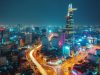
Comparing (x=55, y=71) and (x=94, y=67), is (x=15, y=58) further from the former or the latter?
(x=94, y=67)

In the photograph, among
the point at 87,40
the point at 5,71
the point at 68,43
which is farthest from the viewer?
the point at 87,40

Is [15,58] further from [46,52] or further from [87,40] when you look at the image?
[87,40]

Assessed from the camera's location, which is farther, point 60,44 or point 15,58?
point 60,44

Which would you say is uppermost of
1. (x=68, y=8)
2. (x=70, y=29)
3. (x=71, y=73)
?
(x=68, y=8)

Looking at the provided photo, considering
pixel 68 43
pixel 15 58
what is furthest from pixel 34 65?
pixel 68 43

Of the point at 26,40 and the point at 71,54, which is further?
the point at 26,40

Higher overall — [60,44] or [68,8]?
[68,8]

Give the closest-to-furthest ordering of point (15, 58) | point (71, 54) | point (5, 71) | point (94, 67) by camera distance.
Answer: point (5, 71)
point (94, 67)
point (15, 58)
point (71, 54)

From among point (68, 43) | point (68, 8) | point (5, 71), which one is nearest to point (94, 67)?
point (5, 71)

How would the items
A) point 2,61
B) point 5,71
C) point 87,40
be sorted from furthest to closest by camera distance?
point 87,40 < point 2,61 < point 5,71
